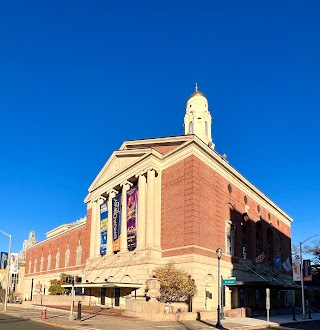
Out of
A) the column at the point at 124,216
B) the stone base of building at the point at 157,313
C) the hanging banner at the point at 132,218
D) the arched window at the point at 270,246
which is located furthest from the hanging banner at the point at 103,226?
the arched window at the point at 270,246

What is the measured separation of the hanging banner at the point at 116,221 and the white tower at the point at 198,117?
83.0ft

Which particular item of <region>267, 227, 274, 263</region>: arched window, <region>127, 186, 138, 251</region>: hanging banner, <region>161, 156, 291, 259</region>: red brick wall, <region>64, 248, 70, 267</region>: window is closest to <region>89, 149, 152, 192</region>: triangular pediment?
<region>127, 186, 138, 251</region>: hanging banner

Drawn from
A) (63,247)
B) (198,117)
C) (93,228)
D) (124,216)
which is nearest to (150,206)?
(124,216)

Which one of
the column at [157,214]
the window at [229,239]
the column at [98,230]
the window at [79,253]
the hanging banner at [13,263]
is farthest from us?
the window at [79,253]

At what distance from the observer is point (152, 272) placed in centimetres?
3872

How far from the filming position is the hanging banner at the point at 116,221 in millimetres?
47128

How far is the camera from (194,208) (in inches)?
1510

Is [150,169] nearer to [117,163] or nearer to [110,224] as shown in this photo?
[117,163]

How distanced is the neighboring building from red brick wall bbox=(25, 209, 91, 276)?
45.6 inches

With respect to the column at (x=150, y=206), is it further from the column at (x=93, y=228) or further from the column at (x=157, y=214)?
the column at (x=93, y=228)

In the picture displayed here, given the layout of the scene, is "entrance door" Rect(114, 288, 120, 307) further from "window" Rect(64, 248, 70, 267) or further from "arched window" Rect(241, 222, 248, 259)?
"window" Rect(64, 248, 70, 267)

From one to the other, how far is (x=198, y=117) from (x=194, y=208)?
35.8 m

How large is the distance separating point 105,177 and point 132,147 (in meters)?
7.29

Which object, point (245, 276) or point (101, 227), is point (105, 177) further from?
point (245, 276)
